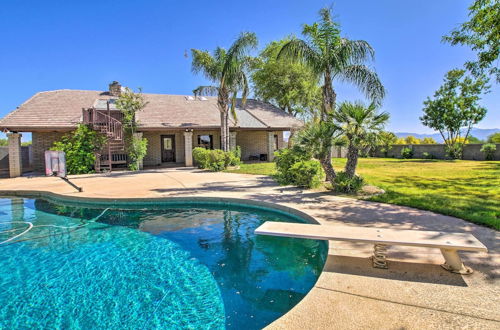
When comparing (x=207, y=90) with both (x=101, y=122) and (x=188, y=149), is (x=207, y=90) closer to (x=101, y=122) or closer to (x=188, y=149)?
(x=188, y=149)

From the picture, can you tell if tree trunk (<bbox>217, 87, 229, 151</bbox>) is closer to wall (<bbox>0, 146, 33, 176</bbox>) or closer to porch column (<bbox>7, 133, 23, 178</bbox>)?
porch column (<bbox>7, 133, 23, 178</bbox>)

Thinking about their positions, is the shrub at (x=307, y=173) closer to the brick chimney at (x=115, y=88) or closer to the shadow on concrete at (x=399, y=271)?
the shadow on concrete at (x=399, y=271)

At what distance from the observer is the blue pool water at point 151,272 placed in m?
3.24

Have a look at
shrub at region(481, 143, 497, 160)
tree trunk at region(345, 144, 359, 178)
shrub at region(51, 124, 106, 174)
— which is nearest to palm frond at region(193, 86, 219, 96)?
shrub at region(51, 124, 106, 174)

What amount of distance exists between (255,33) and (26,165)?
745 inches

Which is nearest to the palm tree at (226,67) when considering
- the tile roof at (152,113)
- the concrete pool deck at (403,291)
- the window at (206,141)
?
the tile roof at (152,113)

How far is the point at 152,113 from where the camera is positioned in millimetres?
20078

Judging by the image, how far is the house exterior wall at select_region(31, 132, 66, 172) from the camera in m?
17.3

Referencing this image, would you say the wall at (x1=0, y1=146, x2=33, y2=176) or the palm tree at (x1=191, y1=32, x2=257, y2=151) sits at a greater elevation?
the palm tree at (x1=191, y1=32, x2=257, y2=151)

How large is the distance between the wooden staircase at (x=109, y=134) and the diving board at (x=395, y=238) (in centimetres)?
1542

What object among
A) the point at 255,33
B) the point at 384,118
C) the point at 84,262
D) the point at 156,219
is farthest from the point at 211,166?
the point at 84,262

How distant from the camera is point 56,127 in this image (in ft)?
51.6

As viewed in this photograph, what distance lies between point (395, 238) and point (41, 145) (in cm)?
2082

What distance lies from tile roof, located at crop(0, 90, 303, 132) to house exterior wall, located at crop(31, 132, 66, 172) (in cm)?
138
